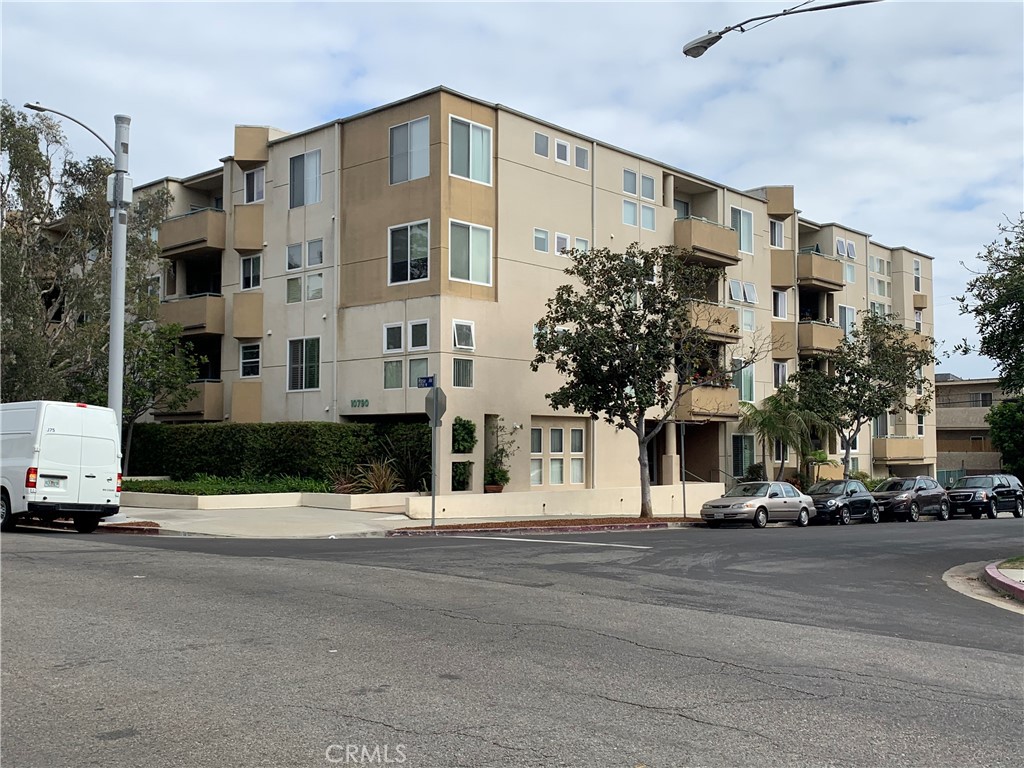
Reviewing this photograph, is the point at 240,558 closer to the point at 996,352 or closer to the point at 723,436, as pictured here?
the point at 996,352

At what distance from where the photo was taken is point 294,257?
35.1 metres

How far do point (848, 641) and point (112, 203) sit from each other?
1977 cm

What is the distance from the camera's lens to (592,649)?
8.55 meters

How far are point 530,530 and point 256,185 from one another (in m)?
19.4

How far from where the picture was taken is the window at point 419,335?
99.8 ft

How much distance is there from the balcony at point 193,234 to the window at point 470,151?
11113 millimetres

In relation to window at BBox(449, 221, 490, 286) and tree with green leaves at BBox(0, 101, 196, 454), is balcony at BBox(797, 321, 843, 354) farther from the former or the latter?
tree with green leaves at BBox(0, 101, 196, 454)

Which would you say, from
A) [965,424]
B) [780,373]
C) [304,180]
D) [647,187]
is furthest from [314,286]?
[965,424]

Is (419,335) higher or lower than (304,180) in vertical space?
lower

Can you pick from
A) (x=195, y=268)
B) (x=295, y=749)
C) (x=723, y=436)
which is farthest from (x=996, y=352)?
(x=195, y=268)

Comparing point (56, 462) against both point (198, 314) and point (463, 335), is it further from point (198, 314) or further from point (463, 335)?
point (198, 314)

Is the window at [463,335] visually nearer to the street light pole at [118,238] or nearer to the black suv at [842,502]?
the street light pole at [118,238]

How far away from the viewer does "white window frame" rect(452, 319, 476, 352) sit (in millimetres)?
30438

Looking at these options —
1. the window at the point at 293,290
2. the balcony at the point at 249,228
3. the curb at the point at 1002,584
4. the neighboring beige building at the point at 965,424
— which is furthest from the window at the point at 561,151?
the neighboring beige building at the point at 965,424
